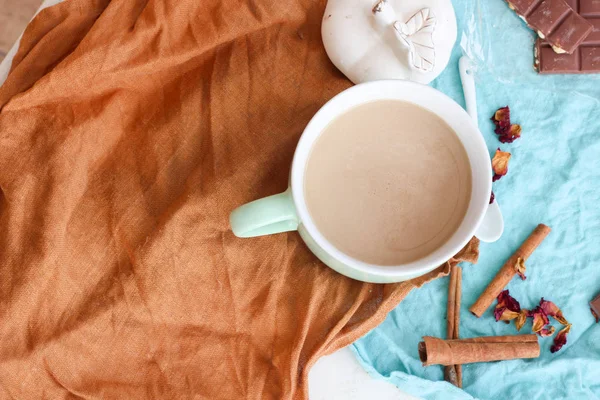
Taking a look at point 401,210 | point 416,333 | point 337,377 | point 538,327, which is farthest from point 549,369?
point 401,210

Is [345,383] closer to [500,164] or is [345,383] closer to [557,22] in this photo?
[500,164]

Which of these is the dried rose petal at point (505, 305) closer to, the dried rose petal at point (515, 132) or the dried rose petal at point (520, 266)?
the dried rose petal at point (520, 266)

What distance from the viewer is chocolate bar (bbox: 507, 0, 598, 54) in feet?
3.13

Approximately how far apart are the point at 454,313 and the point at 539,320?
13 cm

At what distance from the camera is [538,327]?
946mm

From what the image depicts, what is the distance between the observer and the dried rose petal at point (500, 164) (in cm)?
97

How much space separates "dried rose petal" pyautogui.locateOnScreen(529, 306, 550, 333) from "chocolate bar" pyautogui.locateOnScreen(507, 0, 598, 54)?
397 millimetres

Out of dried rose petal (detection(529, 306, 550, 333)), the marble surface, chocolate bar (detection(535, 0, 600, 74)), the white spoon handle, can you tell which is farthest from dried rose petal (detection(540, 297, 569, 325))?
chocolate bar (detection(535, 0, 600, 74))

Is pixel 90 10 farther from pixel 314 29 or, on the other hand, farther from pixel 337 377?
pixel 337 377

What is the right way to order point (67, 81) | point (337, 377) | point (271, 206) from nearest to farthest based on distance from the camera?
point (271, 206)
point (67, 81)
point (337, 377)

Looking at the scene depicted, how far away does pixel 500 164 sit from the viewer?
3.18 feet

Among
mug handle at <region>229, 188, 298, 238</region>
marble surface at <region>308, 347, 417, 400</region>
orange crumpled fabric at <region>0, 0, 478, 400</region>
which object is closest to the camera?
mug handle at <region>229, 188, 298, 238</region>

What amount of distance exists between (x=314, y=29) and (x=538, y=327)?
Result: 547mm

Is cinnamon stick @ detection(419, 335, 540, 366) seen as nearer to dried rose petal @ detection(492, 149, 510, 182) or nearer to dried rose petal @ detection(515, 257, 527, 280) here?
dried rose petal @ detection(515, 257, 527, 280)
